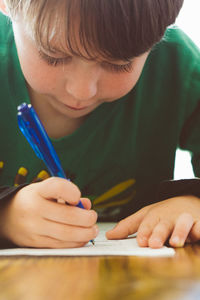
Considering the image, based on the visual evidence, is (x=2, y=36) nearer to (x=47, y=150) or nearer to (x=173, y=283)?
(x=47, y=150)

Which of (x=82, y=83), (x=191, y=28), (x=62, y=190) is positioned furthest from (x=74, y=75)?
(x=191, y=28)

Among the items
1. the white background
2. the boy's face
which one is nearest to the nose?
the boy's face

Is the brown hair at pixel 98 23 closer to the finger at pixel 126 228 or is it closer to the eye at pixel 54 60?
the eye at pixel 54 60

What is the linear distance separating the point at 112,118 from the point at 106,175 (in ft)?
0.33

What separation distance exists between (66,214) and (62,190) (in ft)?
0.09

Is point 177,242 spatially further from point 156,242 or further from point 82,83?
point 82,83

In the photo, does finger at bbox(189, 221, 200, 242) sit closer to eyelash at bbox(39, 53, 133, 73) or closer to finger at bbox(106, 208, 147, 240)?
finger at bbox(106, 208, 147, 240)

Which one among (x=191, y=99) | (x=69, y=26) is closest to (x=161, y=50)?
(x=191, y=99)

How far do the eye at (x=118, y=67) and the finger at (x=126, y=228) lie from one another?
0.17m

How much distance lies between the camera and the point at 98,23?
354mm

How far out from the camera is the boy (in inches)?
14.4

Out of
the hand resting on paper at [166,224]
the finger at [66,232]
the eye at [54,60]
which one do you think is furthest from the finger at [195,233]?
the eye at [54,60]

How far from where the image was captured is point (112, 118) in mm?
664

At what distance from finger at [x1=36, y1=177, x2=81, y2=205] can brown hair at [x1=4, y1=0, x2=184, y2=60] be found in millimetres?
130
